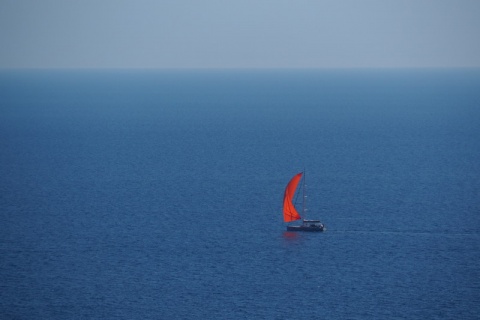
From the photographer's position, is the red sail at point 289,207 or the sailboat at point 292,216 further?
the red sail at point 289,207

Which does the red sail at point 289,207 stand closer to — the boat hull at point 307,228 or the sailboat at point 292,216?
the sailboat at point 292,216

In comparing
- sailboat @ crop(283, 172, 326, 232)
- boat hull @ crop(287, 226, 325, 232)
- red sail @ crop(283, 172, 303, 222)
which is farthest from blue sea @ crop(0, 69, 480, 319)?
red sail @ crop(283, 172, 303, 222)

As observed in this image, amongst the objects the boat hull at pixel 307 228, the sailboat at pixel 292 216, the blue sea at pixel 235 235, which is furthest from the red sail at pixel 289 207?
the blue sea at pixel 235 235

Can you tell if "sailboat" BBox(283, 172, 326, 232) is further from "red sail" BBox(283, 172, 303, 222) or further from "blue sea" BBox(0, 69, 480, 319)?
"blue sea" BBox(0, 69, 480, 319)

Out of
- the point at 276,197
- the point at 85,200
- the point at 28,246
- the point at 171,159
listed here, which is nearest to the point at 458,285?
the point at 276,197

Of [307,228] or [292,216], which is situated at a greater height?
[292,216]

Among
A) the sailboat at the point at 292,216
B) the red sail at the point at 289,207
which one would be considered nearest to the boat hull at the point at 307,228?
the sailboat at the point at 292,216

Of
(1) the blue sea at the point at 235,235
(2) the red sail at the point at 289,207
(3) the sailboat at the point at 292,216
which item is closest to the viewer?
(1) the blue sea at the point at 235,235

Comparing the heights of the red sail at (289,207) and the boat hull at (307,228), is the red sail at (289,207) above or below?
above

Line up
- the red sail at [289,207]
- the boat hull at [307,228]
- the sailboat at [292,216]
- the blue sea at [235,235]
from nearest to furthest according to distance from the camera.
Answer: the blue sea at [235,235] < the boat hull at [307,228] < the sailboat at [292,216] < the red sail at [289,207]

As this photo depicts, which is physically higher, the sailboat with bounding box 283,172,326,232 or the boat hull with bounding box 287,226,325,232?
the sailboat with bounding box 283,172,326,232

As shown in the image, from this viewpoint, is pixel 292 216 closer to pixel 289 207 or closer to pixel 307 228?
pixel 289 207

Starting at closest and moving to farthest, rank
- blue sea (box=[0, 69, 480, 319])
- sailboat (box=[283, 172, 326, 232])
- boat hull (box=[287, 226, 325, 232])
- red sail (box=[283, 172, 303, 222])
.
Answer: blue sea (box=[0, 69, 480, 319]), boat hull (box=[287, 226, 325, 232]), sailboat (box=[283, 172, 326, 232]), red sail (box=[283, 172, 303, 222])

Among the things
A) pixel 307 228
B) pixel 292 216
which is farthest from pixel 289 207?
pixel 307 228
